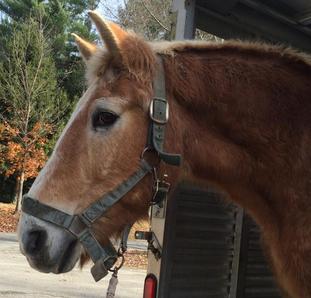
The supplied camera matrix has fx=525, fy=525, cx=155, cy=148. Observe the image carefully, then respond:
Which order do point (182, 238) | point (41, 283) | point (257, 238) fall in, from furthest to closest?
1. point (41, 283)
2. point (257, 238)
3. point (182, 238)

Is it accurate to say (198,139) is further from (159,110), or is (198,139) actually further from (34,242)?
(34,242)

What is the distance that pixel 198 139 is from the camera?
249cm

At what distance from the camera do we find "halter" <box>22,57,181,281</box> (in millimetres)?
2248

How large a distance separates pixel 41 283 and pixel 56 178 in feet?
26.3

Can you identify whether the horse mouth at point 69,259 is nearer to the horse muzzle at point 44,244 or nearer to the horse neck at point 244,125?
the horse muzzle at point 44,244

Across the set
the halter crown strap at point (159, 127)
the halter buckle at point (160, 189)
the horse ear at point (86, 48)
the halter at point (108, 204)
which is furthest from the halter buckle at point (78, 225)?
the horse ear at point (86, 48)

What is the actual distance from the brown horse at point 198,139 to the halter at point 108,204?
30 mm

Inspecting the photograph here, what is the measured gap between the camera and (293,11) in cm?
369

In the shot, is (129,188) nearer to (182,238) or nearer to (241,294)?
(182,238)

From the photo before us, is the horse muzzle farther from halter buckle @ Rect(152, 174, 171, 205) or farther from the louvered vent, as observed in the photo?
the louvered vent

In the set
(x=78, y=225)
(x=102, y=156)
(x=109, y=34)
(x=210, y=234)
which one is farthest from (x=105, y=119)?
(x=210, y=234)

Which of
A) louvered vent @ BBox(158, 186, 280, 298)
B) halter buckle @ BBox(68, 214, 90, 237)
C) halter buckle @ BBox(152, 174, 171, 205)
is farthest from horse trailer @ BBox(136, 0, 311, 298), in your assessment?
halter buckle @ BBox(68, 214, 90, 237)

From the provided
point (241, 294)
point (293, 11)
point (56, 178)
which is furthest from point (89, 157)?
point (293, 11)

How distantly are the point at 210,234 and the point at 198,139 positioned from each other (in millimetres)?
853
